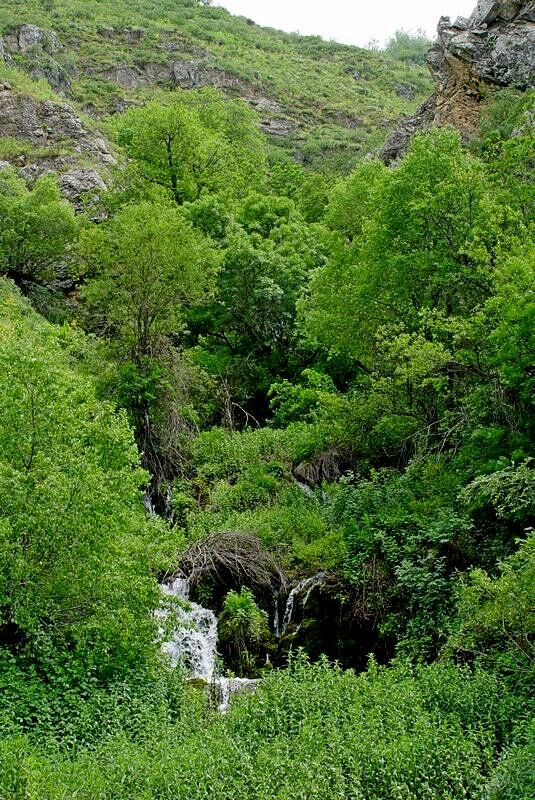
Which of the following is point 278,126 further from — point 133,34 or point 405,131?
point 405,131

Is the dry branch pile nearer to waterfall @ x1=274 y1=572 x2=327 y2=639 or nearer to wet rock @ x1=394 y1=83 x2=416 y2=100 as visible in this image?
waterfall @ x1=274 y1=572 x2=327 y2=639

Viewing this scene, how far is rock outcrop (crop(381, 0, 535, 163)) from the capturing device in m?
31.7

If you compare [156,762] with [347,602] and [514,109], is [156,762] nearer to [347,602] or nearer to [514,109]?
[347,602]

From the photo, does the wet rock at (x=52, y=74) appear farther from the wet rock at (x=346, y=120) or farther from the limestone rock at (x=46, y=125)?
the wet rock at (x=346, y=120)

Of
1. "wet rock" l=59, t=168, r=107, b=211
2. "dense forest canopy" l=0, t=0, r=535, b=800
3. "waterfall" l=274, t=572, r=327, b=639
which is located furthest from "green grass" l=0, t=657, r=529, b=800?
"wet rock" l=59, t=168, r=107, b=211

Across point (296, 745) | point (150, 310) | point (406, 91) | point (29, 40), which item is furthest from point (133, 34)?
point (296, 745)

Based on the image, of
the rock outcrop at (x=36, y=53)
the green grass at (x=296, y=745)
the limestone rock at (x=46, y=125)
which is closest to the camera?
the green grass at (x=296, y=745)

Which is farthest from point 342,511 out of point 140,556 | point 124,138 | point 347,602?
point 124,138

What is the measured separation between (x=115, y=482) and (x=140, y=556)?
122 centimetres

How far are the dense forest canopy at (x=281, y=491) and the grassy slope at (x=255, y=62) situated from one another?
111 feet

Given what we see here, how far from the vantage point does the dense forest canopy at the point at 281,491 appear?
8.68 m

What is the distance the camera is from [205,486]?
1864 centimetres

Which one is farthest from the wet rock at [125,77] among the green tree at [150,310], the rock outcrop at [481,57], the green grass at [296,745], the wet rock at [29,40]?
the green grass at [296,745]

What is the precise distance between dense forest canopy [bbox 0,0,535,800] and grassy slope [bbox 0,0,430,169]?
3387cm
